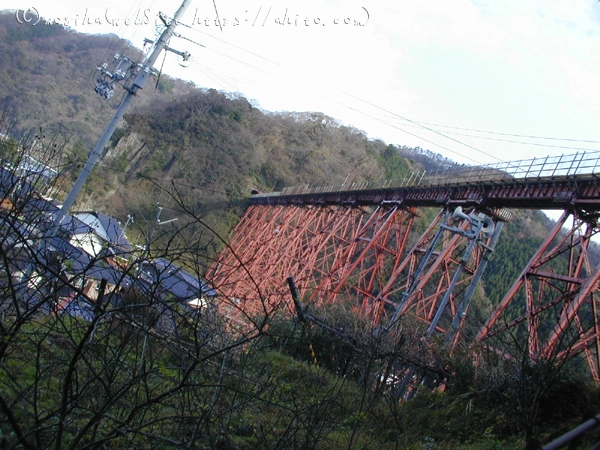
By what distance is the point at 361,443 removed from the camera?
3.92 m

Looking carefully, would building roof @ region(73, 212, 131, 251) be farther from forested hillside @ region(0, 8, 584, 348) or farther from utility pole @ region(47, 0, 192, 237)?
forested hillside @ region(0, 8, 584, 348)

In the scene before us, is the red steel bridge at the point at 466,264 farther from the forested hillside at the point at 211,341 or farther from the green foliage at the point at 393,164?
the green foliage at the point at 393,164

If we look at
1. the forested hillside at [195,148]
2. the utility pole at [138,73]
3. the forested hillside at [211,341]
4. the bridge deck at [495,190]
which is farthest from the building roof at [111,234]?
the forested hillside at [195,148]

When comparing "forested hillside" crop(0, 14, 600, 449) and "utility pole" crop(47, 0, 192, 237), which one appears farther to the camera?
"utility pole" crop(47, 0, 192, 237)

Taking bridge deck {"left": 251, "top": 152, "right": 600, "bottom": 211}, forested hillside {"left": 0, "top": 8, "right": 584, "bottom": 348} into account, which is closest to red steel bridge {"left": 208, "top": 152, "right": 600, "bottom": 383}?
bridge deck {"left": 251, "top": 152, "right": 600, "bottom": 211}

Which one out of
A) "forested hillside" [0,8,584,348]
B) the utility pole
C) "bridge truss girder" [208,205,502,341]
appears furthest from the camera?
"forested hillside" [0,8,584,348]

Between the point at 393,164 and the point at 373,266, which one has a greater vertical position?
the point at 393,164

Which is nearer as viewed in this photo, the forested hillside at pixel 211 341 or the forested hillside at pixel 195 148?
the forested hillside at pixel 211 341

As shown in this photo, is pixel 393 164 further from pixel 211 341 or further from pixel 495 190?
pixel 211 341

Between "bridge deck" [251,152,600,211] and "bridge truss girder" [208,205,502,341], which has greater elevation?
"bridge deck" [251,152,600,211]

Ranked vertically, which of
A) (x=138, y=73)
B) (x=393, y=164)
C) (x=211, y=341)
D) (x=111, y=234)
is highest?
(x=393, y=164)

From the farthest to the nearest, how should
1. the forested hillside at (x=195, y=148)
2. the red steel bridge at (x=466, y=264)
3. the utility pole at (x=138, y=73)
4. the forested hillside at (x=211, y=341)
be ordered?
the forested hillside at (x=195, y=148), the utility pole at (x=138, y=73), the red steel bridge at (x=466, y=264), the forested hillside at (x=211, y=341)

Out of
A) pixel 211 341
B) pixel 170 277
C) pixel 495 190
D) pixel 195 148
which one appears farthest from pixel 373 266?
pixel 195 148

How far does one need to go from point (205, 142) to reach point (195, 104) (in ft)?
14.6
